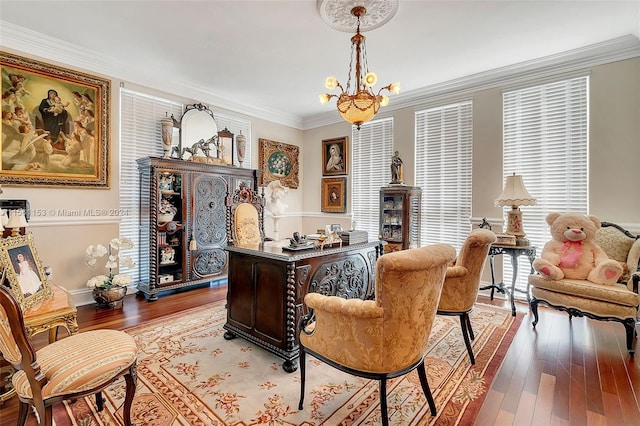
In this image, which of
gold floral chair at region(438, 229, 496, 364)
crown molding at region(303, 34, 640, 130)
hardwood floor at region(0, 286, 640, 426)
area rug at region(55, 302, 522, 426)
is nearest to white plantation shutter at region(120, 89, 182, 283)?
hardwood floor at region(0, 286, 640, 426)

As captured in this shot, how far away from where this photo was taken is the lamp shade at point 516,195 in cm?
364

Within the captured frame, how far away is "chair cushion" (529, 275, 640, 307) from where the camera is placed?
2.62 metres

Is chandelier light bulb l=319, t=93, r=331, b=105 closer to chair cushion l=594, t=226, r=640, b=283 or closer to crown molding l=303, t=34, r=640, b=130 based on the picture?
crown molding l=303, t=34, r=640, b=130

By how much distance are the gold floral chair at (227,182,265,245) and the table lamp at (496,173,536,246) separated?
9.86 ft

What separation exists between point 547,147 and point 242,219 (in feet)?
12.9

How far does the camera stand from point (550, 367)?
2.40 metres

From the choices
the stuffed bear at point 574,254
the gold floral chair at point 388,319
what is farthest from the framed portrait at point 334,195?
the gold floral chair at point 388,319

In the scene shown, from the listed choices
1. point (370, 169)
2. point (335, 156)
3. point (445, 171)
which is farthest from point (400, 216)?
point (335, 156)

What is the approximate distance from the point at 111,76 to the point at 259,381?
417cm

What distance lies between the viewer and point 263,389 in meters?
2.12

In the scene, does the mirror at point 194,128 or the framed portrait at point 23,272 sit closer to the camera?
the framed portrait at point 23,272

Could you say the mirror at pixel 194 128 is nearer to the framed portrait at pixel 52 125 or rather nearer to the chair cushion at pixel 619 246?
the framed portrait at pixel 52 125

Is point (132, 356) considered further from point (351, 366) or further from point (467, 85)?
point (467, 85)

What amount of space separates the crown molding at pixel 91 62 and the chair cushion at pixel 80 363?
3489 millimetres
